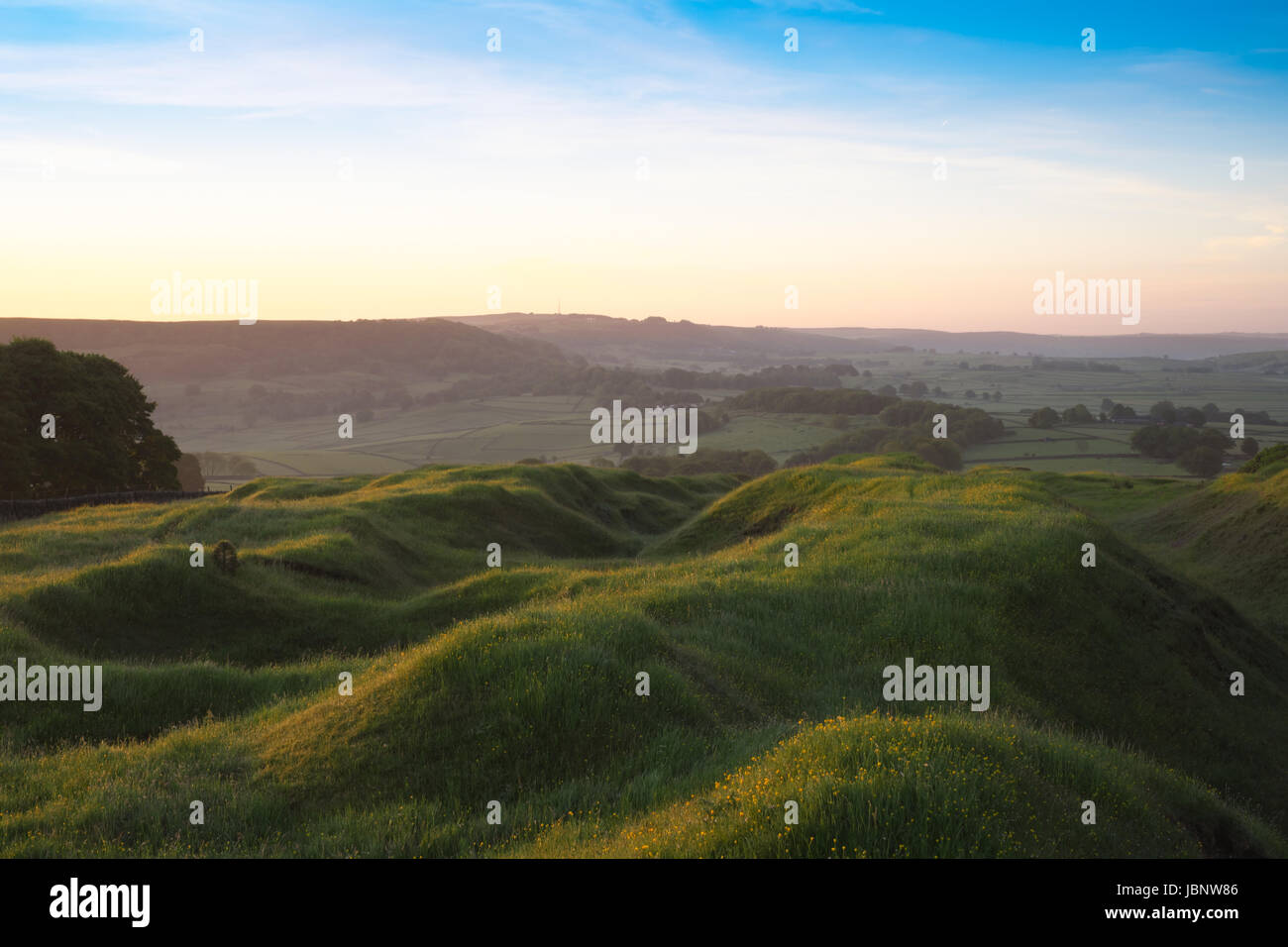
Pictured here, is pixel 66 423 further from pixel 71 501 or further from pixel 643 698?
pixel 643 698

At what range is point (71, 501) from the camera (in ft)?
144

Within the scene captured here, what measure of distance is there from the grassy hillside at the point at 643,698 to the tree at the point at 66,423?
822 inches

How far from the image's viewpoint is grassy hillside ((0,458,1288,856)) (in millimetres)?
9219

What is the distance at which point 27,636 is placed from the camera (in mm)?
18578

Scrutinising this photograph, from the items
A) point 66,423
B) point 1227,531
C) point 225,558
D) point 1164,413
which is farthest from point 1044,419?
point 225,558

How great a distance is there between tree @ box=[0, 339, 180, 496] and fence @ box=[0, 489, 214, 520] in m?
6.47

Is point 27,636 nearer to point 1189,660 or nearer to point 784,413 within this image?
point 1189,660

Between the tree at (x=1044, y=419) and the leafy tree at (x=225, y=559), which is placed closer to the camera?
the leafy tree at (x=225, y=559)

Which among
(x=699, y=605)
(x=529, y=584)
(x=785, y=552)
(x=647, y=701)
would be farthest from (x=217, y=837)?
(x=785, y=552)

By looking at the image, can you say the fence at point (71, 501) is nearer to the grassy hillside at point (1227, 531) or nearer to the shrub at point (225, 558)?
the shrub at point (225, 558)

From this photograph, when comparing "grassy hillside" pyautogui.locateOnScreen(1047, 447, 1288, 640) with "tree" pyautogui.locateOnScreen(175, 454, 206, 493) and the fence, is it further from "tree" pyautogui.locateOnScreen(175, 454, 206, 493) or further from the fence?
"tree" pyautogui.locateOnScreen(175, 454, 206, 493)

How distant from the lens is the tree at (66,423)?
50.7 m

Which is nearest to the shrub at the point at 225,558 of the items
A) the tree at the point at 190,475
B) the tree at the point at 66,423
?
the tree at the point at 66,423
